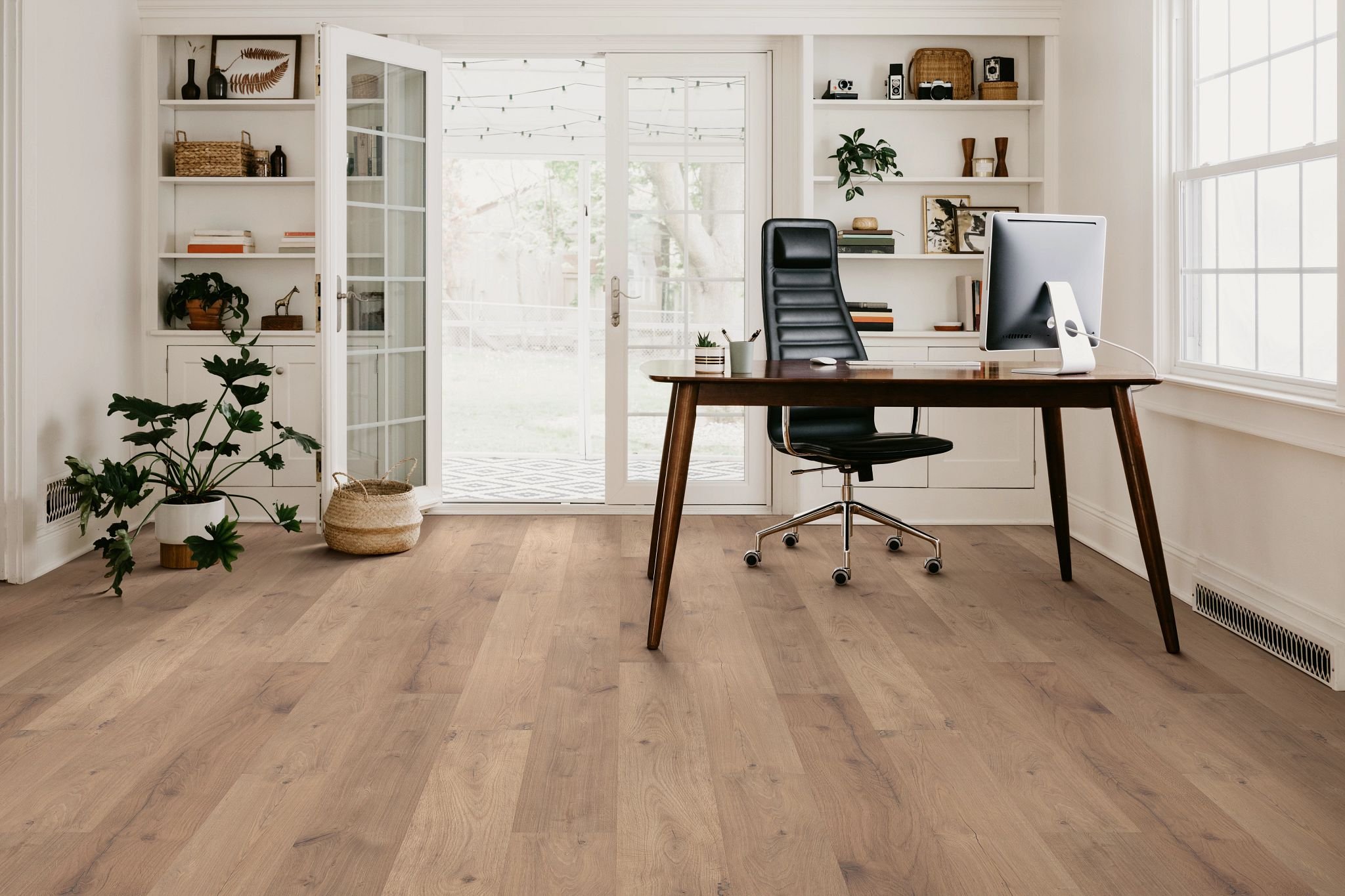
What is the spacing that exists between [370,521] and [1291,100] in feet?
11.1

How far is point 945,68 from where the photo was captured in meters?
5.07

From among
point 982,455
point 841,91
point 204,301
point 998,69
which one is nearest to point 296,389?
point 204,301

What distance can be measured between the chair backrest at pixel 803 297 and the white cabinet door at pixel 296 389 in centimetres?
212

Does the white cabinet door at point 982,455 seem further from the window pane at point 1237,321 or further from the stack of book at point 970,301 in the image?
the window pane at point 1237,321

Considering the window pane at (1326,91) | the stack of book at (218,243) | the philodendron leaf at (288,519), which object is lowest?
the philodendron leaf at (288,519)

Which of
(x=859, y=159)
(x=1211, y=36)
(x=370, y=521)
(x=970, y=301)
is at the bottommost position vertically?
(x=370, y=521)

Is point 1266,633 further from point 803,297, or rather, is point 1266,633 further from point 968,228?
point 968,228

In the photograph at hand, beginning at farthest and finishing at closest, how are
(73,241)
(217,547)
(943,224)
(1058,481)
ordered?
1. (943,224)
2. (73,241)
3. (1058,481)
4. (217,547)

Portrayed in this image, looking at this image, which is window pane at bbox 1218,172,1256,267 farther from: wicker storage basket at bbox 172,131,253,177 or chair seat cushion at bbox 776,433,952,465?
wicker storage basket at bbox 172,131,253,177

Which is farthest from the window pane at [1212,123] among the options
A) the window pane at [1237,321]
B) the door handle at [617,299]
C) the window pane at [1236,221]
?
the door handle at [617,299]

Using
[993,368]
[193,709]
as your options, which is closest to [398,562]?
[193,709]

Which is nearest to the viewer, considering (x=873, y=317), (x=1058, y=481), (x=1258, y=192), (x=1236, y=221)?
(x=1258, y=192)

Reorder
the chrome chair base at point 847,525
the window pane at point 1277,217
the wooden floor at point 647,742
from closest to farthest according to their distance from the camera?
the wooden floor at point 647,742
the window pane at point 1277,217
the chrome chair base at point 847,525

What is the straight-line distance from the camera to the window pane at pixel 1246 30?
3.34 meters
